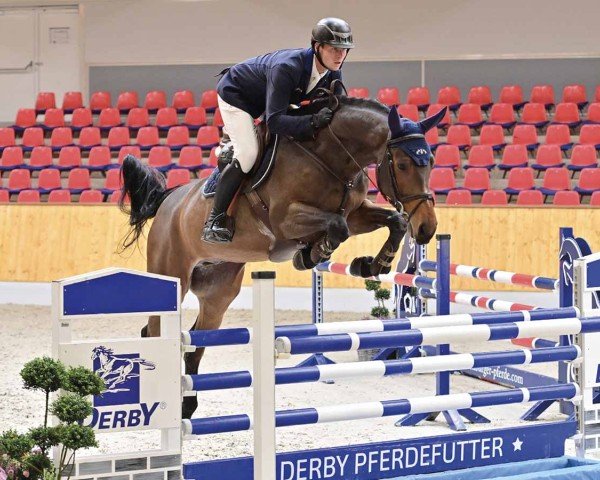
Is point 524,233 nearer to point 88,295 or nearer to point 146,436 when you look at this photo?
point 146,436

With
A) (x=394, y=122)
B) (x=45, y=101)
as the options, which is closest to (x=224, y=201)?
(x=394, y=122)

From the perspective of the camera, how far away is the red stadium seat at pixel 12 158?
1263 centimetres

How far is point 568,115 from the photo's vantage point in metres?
→ 12.2

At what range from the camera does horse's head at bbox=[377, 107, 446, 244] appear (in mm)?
3848

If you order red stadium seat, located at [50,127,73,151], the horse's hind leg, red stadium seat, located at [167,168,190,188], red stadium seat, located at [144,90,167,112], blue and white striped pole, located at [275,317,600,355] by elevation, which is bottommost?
blue and white striped pole, located at [275,317,600,355]

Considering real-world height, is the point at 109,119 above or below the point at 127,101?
below

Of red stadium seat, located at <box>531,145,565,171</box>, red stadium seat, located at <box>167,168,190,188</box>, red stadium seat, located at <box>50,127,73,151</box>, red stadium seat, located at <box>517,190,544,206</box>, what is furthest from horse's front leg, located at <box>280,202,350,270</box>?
red stadium seat, located at <box>50,127,73,151</box>

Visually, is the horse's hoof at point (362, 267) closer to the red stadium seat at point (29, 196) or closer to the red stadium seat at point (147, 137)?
the red stadium seat at point (29, 196)

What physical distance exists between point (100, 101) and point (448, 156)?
575 centimetres

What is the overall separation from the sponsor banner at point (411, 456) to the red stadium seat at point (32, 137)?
1076cm

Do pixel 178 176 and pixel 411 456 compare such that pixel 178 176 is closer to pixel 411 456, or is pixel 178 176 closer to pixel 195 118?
pixel 195 118

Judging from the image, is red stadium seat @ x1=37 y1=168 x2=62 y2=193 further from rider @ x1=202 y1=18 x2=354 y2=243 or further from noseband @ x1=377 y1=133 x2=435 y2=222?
noseband @ x1=377 y1=133 x2=435 y2=222

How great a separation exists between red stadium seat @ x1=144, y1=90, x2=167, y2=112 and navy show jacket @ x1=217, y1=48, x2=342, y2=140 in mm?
9724

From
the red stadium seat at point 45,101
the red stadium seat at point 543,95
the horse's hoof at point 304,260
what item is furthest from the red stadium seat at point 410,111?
the horse's hoof at point 304,260
